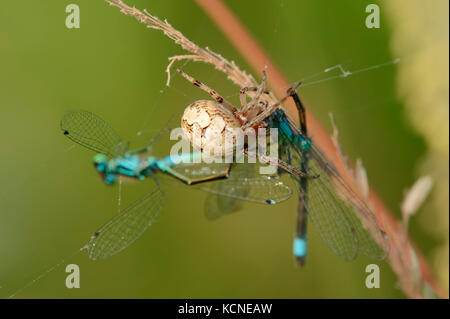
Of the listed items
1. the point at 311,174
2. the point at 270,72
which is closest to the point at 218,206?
the point at 311,174

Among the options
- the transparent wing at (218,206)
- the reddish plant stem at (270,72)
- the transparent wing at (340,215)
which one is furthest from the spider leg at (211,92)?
the transparent wing at (218,206)

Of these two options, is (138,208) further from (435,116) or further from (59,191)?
(435,116)

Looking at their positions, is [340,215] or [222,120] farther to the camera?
[340,215]

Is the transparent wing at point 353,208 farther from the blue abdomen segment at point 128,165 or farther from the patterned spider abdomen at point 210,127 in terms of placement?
the blue abdomen segment at point 128,165

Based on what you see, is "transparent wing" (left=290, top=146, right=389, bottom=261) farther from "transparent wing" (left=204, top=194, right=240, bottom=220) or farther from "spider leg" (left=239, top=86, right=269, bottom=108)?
"transparent wing" (left=204, top=194, right=240, bottom=220)

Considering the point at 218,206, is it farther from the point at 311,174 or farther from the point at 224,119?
the point at 224,119

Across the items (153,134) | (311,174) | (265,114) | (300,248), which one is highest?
(153,134)
